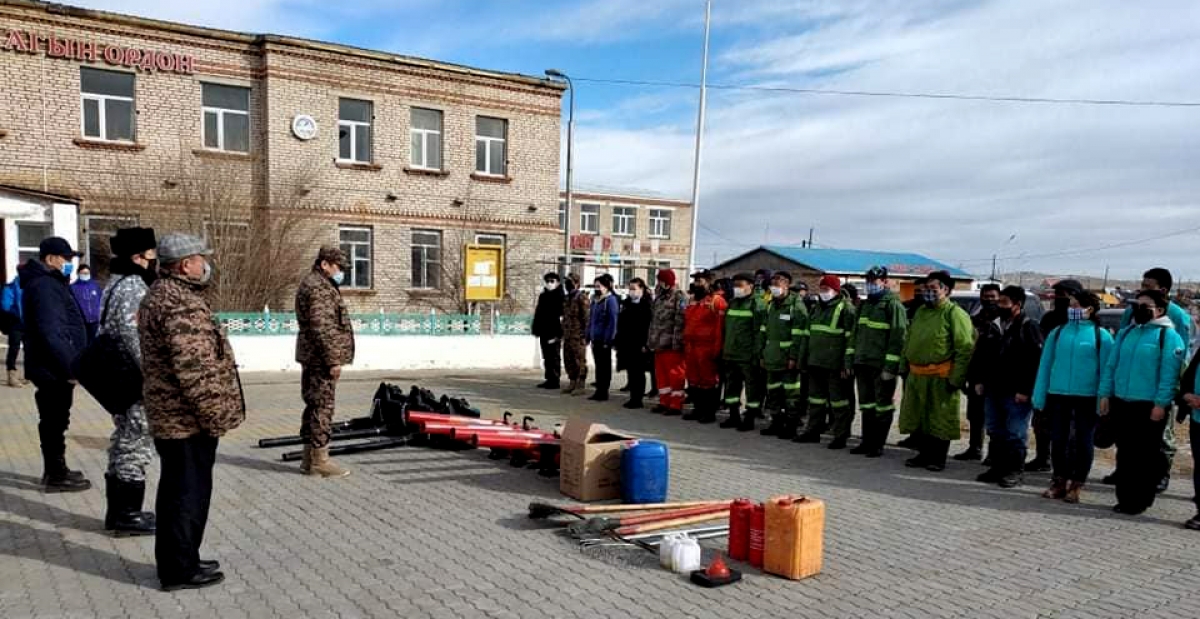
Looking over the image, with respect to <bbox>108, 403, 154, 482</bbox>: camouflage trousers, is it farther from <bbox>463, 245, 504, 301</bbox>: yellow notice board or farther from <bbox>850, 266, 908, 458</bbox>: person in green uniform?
<bbox>463, 245, 504, 301</bbox>: yellow notice board

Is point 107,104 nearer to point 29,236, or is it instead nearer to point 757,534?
point 29,236

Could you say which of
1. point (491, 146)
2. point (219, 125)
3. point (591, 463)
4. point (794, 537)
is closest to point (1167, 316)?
→ point (794, 537)

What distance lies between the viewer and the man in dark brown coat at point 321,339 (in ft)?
21.6

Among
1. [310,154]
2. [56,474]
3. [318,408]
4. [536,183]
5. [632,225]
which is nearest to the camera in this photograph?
[56,474]

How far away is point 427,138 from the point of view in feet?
71.7

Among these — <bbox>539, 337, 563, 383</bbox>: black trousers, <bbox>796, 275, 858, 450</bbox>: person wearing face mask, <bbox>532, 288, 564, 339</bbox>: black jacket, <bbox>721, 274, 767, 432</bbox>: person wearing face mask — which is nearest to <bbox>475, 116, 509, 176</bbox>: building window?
<bbox>532, 288, 564, 339</bbox>: black jacket

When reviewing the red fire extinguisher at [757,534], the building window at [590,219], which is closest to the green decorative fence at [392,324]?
the red fire extinguisher at [757,534]

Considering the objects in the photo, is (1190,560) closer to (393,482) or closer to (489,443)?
(489,443)

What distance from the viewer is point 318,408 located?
671cm

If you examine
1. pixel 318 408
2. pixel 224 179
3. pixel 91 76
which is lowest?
pixel 318 408

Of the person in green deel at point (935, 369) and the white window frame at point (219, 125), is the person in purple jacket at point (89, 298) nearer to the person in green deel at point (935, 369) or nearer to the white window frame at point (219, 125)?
the white window frame at point (219, 125)

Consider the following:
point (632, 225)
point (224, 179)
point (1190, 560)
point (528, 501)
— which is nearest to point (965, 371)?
point (1190, 560)

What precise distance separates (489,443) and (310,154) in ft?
49.8

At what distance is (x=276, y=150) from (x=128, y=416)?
52.2ft
